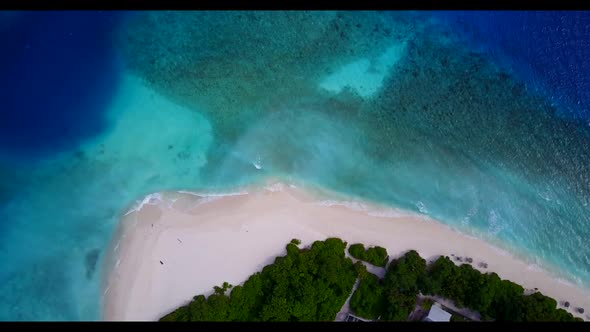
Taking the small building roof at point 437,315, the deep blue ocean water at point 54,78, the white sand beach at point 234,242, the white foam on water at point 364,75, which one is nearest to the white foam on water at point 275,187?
the white sand beach at point 234,242

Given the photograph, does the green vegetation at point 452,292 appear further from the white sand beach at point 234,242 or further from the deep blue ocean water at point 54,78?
the deep blue ocean water at point 54,78

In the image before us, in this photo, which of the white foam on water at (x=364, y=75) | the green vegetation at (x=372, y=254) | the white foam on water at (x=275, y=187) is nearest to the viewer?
the green vegetation at (x=372, y=254)

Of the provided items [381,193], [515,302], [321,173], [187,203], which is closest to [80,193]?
[187,203]

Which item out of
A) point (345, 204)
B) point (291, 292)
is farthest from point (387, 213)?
point (291, 292)

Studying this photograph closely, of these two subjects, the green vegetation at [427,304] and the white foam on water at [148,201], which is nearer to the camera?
the green vegetation at [427,304]

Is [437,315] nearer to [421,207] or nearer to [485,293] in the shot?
[485,293]

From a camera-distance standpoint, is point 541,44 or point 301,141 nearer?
point 301,141
